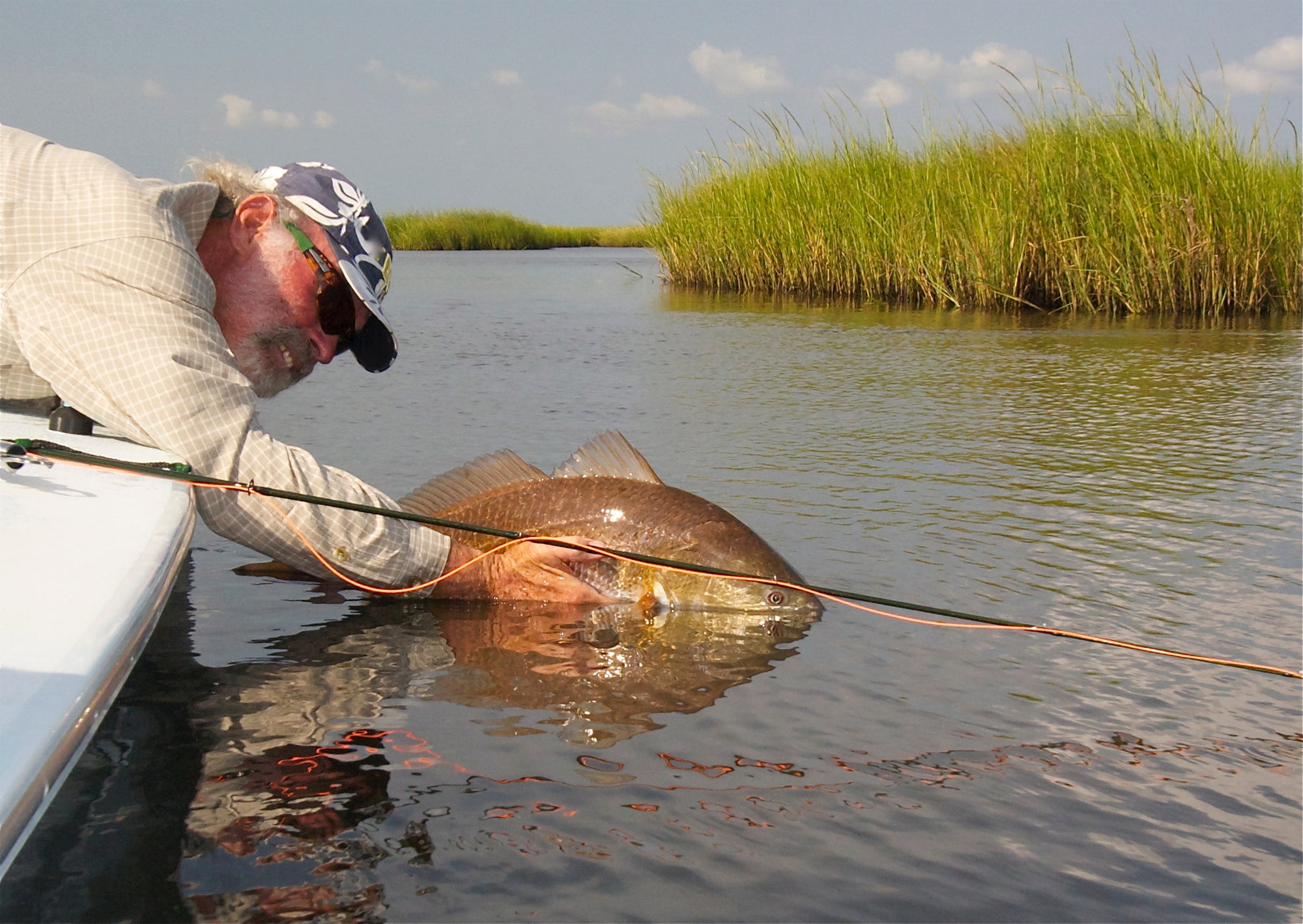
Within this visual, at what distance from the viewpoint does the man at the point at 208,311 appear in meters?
3.10

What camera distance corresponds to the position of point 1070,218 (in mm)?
13562

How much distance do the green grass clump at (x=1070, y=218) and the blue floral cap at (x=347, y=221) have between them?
35.8 feet

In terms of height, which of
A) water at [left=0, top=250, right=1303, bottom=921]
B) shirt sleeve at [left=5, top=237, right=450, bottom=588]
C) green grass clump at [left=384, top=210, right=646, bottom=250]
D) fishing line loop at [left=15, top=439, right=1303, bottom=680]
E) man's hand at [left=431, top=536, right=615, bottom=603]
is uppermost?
green grass clump at [left=384, top=210, right=646, bottom=250]

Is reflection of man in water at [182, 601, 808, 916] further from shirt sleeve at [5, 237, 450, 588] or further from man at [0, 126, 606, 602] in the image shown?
shirt sleeve at [5, 237, 450, 588]

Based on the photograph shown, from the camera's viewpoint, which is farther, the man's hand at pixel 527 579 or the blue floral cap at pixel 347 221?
the man's hand at pixel 527 579

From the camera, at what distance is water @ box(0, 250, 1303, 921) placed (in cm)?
233

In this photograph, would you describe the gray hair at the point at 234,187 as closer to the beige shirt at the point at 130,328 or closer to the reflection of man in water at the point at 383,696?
the beige shirt at the point at 130,328

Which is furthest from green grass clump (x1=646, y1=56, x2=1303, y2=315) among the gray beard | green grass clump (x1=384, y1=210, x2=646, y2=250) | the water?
green grass clump (x1=384, y1=210, x2=646, y2=250)

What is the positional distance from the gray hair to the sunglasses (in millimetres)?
A: 46

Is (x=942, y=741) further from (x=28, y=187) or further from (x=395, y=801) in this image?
(x=28, y=187)

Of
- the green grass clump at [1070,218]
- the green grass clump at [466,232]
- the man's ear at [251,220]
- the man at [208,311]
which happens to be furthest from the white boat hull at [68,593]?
the green grass clump at [466,232]

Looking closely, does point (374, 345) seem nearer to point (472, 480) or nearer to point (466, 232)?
point (472, 480)

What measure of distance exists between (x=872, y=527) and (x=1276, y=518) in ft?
5.70

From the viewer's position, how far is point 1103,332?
40.8 ft
